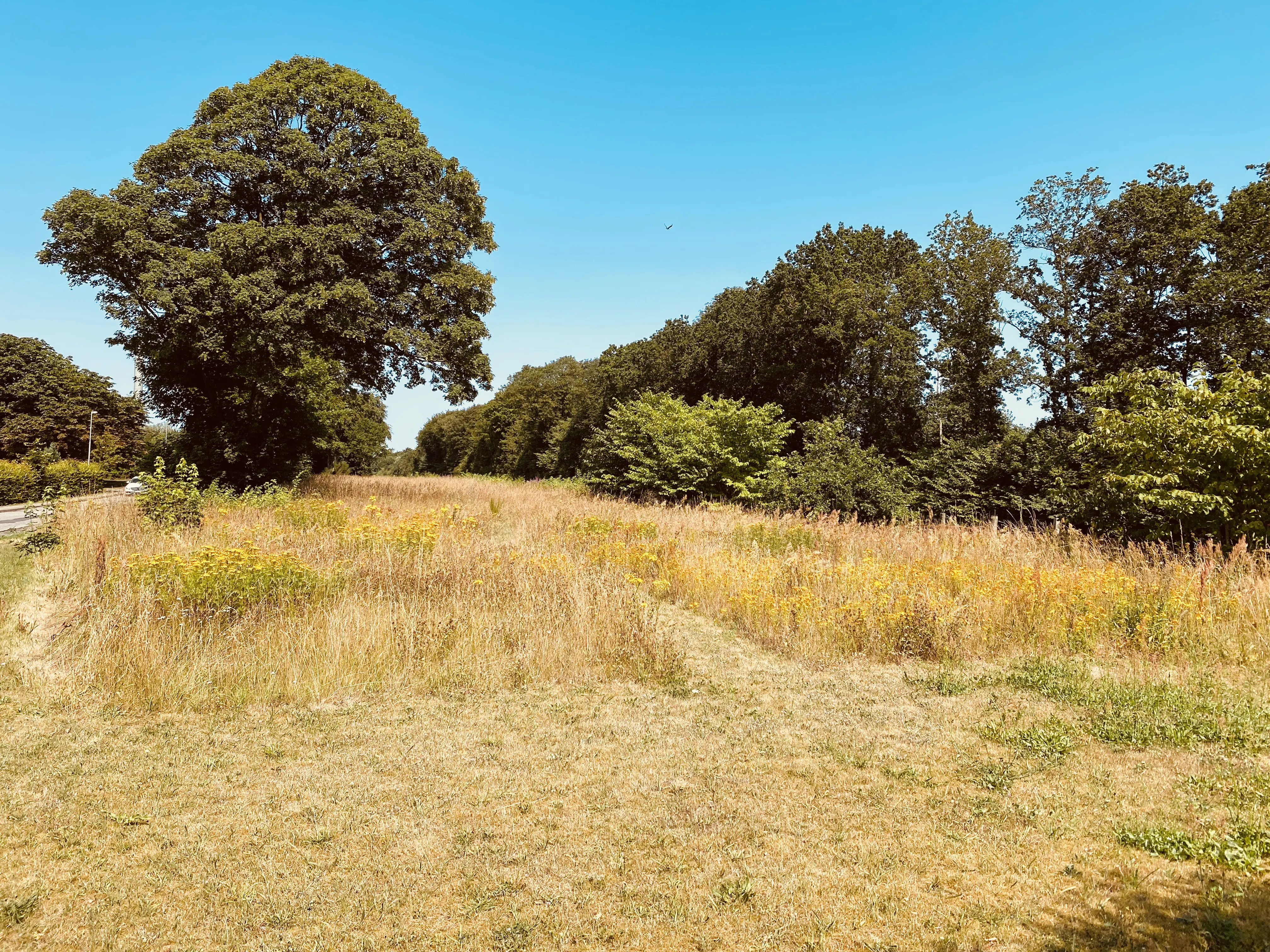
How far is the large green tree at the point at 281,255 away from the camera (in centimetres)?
1695

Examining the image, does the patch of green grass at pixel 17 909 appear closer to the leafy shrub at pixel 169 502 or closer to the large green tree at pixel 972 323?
the leafy shrub at pixel 169 502

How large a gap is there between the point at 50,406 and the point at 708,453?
3821 centimetres

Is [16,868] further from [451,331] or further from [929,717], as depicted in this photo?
[451,331]

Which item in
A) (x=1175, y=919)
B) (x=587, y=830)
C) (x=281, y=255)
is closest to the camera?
(x=1175, y=919)

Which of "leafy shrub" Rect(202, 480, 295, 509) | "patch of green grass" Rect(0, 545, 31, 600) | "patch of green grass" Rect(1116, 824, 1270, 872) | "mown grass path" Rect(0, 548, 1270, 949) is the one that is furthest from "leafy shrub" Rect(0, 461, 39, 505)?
"patch of green grass" Rect(1116, 824, 1270, 872)

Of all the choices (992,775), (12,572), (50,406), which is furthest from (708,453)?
(50,406)

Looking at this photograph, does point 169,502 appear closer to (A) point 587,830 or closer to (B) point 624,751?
(B) point 624,751

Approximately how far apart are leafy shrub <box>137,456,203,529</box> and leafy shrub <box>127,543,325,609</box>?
4469mm

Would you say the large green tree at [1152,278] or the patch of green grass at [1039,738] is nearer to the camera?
the patch of green grass at [1039,738]

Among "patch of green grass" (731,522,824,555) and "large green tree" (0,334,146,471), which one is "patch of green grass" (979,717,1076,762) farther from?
"large green tree" (0,334,146,471)

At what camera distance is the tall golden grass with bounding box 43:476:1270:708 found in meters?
6.22

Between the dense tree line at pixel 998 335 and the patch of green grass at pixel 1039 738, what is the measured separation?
10.1 metres

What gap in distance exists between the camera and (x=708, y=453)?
2423cm

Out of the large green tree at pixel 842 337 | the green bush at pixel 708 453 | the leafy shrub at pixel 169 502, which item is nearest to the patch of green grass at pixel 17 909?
the leafy shrub at pixel 169 502
